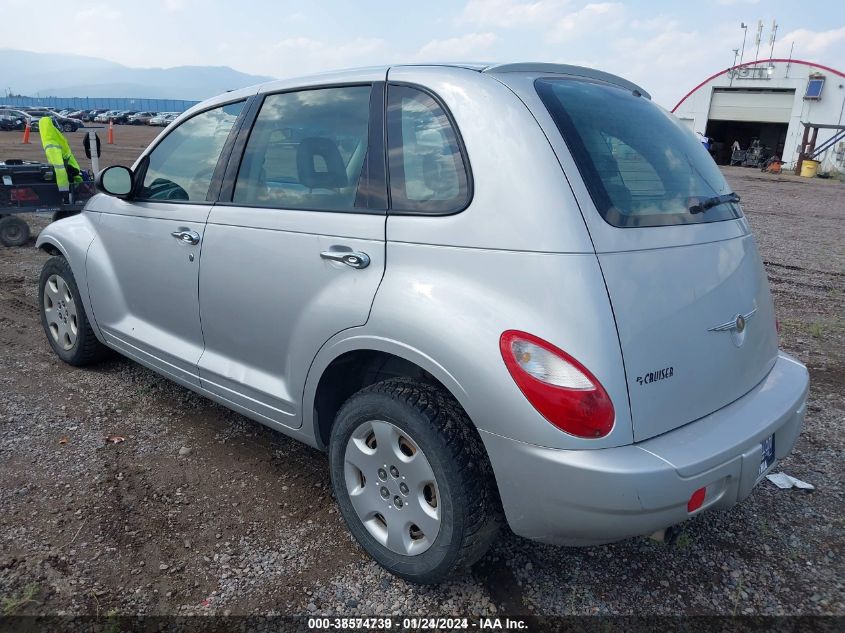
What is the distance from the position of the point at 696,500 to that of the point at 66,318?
159 inches

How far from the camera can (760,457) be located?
2.15 meters

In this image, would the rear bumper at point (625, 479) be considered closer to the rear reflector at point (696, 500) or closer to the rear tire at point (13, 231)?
the rear reflector at point (696, 500)

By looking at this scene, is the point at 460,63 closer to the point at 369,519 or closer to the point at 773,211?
the point at 369,519

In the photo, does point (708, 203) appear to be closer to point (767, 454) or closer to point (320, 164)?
point (767, 454)

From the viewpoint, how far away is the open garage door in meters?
33.6

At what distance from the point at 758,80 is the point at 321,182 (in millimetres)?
38541

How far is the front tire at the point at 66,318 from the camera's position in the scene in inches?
159

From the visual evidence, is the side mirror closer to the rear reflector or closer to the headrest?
the headrest

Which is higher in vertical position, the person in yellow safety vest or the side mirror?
the side mirror

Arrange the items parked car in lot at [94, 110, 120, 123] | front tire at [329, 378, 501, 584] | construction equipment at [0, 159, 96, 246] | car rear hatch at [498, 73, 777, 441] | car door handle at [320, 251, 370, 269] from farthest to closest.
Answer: parked car in lot at [94, 110, 120, 123] → construction equipment at [0, 159, 96, 246] → car door handle at [320, 251, 370, 269] → front tire at [329, 378, 501, 584] → car rear hatch at [498, 73, 777, 441]

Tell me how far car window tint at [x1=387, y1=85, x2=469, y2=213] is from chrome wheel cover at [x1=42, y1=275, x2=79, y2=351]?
2.80 m

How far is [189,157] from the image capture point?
331cm

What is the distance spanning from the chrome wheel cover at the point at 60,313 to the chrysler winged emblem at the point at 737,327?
383 centimetres

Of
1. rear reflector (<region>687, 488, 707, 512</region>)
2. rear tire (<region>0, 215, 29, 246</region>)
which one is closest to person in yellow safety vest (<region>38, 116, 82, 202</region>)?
rear tire (<region>0, 215, 29, 246</region>)
